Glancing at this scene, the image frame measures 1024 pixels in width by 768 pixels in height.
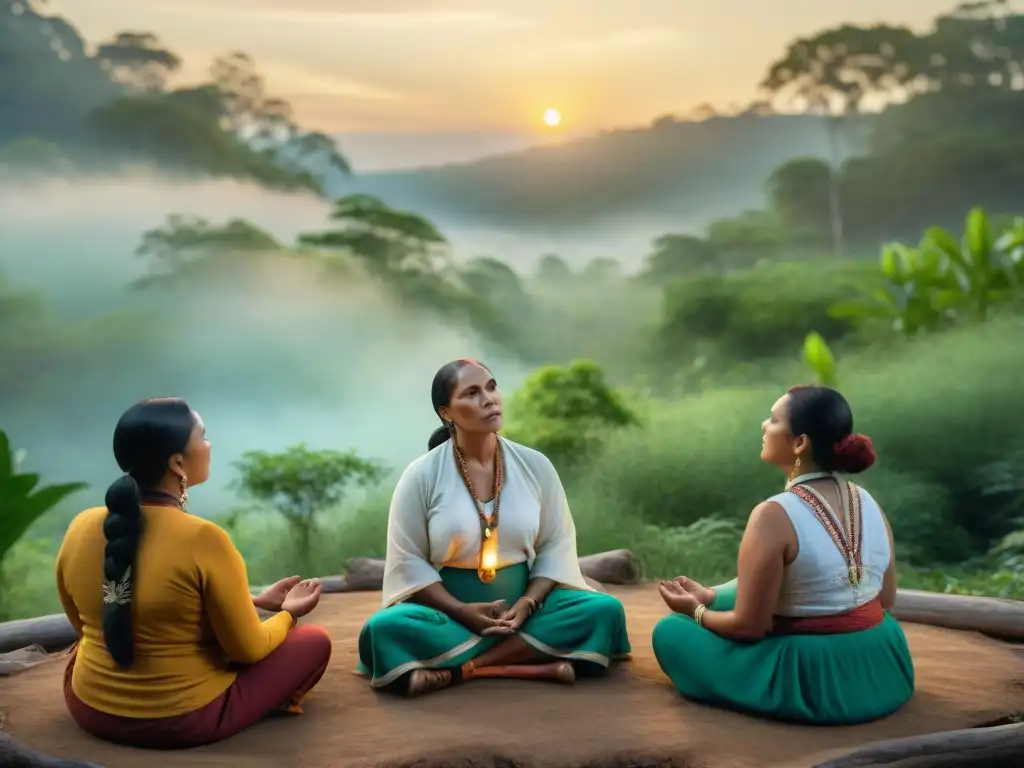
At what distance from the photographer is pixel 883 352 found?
10.9m

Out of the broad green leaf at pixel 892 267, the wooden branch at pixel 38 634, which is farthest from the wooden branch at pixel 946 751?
the broad green leaf at pixel 892 267

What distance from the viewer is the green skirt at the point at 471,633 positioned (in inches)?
182

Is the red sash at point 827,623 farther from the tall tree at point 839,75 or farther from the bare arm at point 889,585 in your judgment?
the tall tree at point 839,75

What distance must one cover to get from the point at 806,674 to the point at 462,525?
1467mm

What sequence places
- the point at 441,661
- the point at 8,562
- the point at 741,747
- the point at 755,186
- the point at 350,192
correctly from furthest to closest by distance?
1. the point at 755,186
2. the point at 350,192
3. the point at 8,562
4. the point at 441,661
5. the point at 741,747

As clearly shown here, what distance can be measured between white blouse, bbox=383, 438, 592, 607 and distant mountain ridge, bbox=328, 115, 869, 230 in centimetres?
743

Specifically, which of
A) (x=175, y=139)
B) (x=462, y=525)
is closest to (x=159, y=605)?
(x=462, y=525)

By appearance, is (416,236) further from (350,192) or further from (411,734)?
(411,734)

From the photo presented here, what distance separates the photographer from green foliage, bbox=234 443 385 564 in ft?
28.3

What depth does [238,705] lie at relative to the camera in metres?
4.20

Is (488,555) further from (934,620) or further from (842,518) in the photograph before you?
(934,620)

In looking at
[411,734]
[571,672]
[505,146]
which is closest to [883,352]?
[505,146]

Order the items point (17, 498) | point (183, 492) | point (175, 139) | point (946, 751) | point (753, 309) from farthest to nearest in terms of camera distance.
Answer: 1. point (753, 309)
2. point (175, 139)
3. point (17, 498)
4. point (183, 492)
5. point (946, 751)

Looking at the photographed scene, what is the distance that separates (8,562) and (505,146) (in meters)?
6.34
